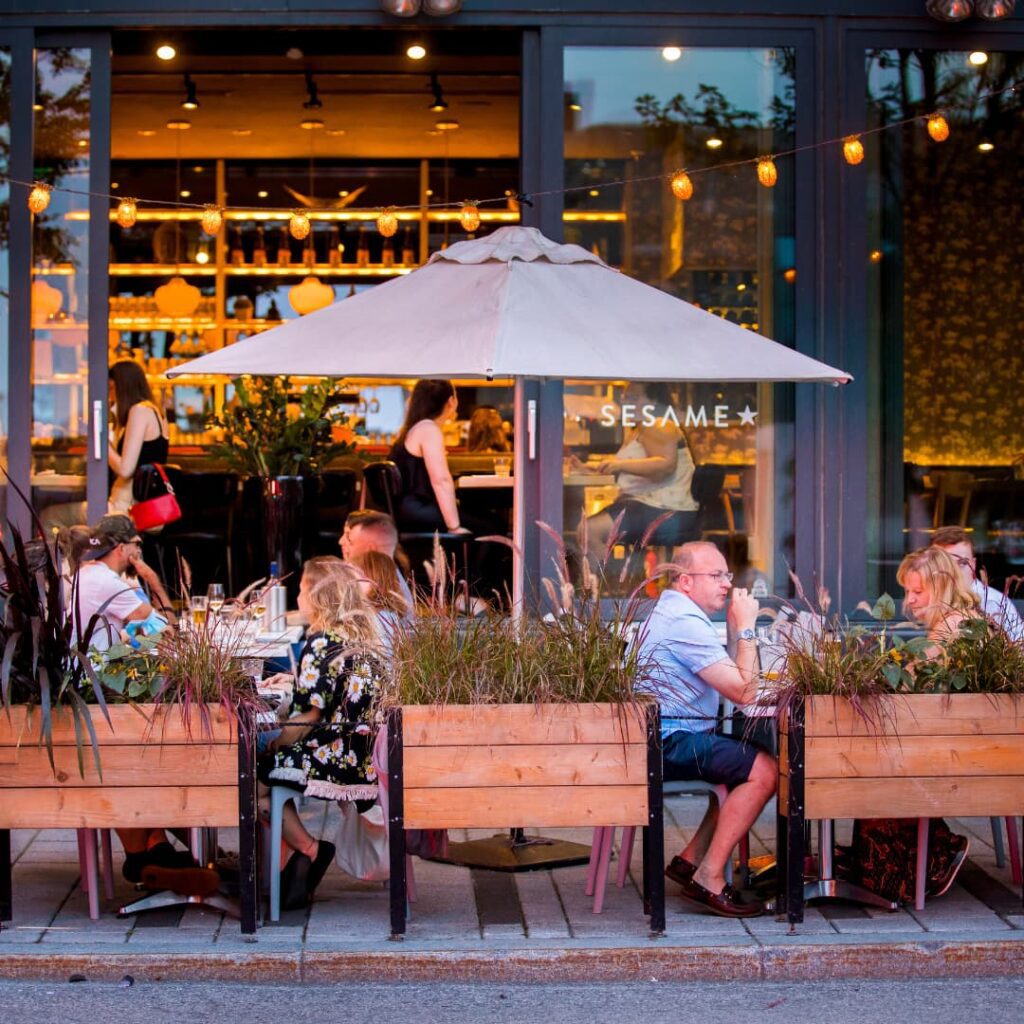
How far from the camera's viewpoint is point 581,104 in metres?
7.38

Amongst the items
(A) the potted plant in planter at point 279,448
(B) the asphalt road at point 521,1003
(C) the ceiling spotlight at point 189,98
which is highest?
(C) the ceiling spotlight at point 189,98

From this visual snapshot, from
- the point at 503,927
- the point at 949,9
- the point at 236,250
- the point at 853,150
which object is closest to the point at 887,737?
the point at 503,927

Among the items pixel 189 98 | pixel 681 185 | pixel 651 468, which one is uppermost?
pixel 189 98

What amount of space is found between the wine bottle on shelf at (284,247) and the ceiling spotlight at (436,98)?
1842 mm

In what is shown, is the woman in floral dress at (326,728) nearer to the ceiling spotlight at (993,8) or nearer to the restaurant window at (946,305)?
the restaurant window at (946,305)

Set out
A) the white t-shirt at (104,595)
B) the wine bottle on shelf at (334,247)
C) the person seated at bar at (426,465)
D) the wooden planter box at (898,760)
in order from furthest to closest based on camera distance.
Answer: the wine bottle on shelf at (334,247)
the person seated at bar at (426,465)
the white t-shirt at (104,595)
the wooden planter box at (898,760)

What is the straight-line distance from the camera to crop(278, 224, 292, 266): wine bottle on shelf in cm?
1271

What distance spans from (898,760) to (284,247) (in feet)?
29.9

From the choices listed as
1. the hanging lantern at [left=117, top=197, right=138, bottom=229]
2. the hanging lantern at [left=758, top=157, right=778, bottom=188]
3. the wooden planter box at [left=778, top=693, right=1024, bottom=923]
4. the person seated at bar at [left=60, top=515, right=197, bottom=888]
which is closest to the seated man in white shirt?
the wooden planter box at [left=778, top=693, right=1024, bottom=923]

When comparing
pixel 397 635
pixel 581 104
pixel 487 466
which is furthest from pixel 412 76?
pixel 397 635

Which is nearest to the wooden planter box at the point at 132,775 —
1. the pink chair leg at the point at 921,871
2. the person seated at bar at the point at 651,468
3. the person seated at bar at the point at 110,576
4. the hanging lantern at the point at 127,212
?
the person seated at bar at the point at 110,576

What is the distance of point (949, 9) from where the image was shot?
7301 millimetres

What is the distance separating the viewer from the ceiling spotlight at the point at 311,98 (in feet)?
35.2

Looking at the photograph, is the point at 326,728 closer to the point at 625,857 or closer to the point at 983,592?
the point at 625,857
